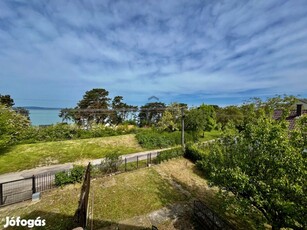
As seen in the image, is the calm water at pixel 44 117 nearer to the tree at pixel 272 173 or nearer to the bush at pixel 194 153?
the bush at pixel 194 153

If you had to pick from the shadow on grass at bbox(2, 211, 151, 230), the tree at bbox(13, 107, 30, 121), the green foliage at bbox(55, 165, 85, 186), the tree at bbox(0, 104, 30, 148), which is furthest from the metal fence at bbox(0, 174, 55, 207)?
the tree at bbox(13, 107, 30, 121)

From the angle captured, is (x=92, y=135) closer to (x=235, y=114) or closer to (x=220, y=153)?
(x=220, y=153)

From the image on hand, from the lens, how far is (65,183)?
936cm

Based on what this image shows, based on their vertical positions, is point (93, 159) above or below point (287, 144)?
below

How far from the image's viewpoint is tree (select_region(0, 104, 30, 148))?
42.9 ft

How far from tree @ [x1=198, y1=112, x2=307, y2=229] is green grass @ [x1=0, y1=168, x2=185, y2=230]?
12.8 feet

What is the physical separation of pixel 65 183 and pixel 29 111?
17.2 metres

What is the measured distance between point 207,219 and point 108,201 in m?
4.77

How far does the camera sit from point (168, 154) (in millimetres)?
14180

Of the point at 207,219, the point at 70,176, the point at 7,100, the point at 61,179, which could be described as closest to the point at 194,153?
the point at 207,219

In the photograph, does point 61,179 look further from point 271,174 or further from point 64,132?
point 64,132

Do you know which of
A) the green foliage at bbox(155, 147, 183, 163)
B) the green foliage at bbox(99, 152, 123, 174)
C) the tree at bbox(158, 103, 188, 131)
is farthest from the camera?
the tree at bbox(158, 103, 188, 131)

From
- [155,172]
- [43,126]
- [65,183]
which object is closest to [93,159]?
[65,183]

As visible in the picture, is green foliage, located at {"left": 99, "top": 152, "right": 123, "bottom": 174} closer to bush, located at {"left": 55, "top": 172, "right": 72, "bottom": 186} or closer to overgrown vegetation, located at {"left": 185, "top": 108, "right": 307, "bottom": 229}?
bush, located at {"left": 55, "top": 172, "right": 72, "bottom": 186}
